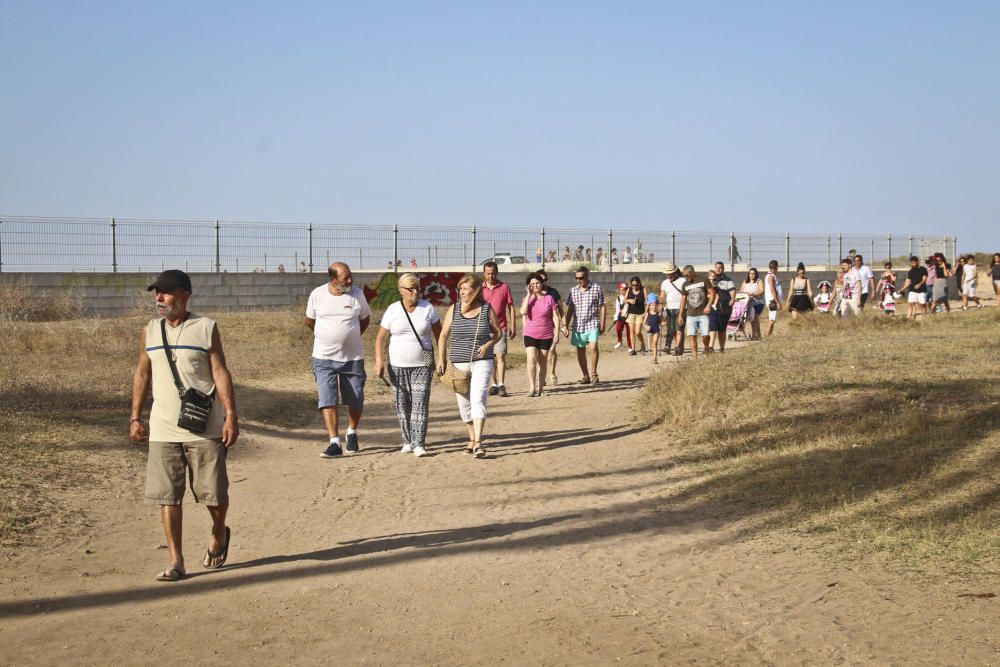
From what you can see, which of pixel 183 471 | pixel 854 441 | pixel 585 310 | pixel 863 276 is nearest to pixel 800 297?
pixel 863 276

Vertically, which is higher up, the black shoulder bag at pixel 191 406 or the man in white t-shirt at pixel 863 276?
the man in white t-shirt at pixel 863 276

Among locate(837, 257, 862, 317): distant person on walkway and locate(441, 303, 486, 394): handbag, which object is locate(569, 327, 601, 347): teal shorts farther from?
locate(837, 257, 862, 317): distant person on walkway

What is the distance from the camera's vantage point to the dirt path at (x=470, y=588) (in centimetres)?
524

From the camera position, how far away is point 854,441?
9.77 m

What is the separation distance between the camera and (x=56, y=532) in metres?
7.46

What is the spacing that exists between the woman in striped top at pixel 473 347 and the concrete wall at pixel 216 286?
17.7 m

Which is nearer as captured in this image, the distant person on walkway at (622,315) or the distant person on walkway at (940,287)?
the distant person on walkway at (622,315)

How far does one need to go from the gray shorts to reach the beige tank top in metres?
4.12

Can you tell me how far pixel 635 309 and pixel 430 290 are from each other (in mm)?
8139

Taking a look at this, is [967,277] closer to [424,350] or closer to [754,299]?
[754,299]

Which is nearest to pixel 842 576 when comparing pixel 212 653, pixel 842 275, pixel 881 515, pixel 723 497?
pixel 881 515

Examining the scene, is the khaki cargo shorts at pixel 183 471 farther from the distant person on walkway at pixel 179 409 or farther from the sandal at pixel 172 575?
the sandal at pixel 172 575

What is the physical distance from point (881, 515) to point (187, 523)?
490 centimetres

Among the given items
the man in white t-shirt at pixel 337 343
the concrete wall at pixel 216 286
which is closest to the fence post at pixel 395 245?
the concrete wall at pixel 216 286
